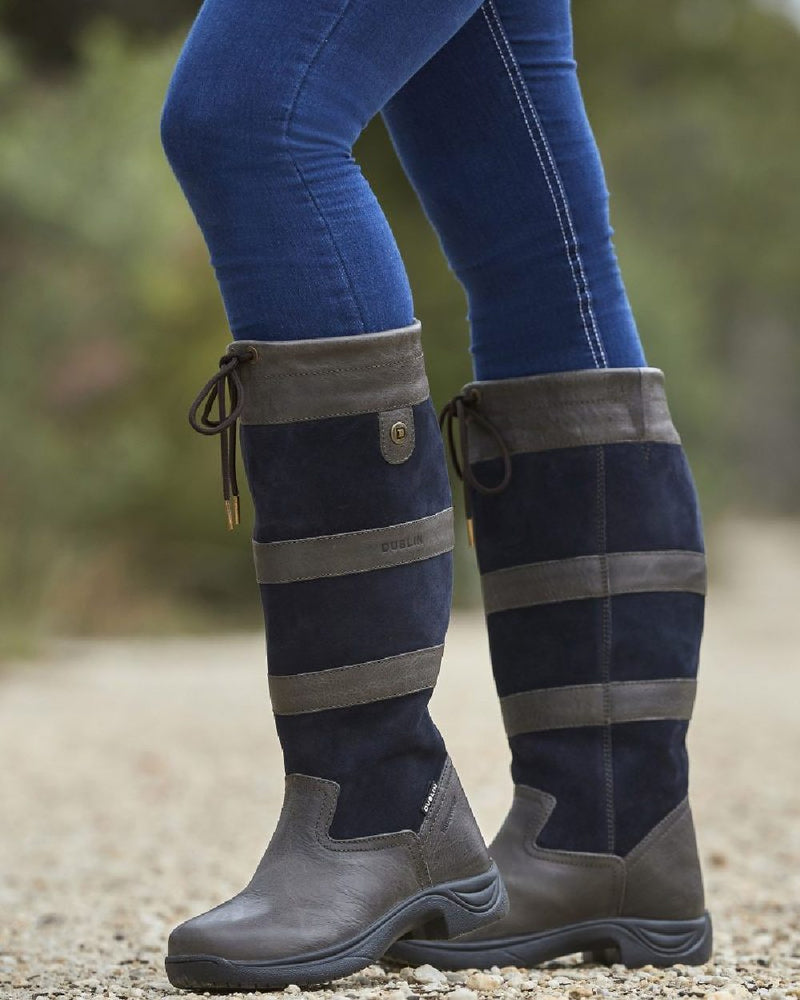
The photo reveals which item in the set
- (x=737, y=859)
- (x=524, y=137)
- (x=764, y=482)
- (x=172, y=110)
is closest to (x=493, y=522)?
(x=524, y=137)

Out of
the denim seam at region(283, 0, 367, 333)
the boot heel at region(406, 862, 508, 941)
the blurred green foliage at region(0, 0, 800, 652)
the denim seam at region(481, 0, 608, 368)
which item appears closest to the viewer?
the denim seam at region(283, 0, 367, 333)

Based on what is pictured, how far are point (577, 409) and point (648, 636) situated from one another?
241mm

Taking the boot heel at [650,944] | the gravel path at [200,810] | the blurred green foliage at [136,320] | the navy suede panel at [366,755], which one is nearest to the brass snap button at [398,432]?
the navy suede panel at [366,755]

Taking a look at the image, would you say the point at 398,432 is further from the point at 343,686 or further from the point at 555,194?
the point at 555,194

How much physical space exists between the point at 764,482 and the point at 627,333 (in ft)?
63.9

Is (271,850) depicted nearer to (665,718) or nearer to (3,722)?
(665,718)

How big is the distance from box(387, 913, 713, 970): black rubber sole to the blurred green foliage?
4.36 meters

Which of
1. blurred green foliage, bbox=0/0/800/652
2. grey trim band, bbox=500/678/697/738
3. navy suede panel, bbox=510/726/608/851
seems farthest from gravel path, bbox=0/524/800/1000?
blurred green foliage, bbox=0/0/800/652

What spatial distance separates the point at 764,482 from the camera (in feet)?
66.7

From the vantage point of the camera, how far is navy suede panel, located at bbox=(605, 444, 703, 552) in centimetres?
144

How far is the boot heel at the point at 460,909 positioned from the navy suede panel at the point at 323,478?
0.34 m

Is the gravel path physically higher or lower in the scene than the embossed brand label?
lower

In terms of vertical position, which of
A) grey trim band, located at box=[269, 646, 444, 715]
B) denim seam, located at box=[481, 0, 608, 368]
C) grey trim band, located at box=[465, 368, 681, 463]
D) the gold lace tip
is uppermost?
denim seam, located at box=[481, 0, 608, 368]

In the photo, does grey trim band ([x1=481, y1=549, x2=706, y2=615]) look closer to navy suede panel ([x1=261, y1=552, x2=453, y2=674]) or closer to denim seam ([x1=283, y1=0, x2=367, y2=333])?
navy suede panel ([x1=261, y1=552, x2=453, y2=674])
